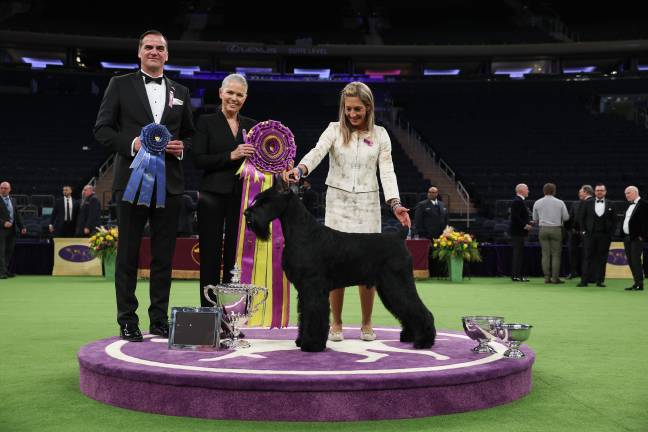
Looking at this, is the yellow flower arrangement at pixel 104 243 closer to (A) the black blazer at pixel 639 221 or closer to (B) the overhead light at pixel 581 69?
(A) the black blazer at pixel 639 221

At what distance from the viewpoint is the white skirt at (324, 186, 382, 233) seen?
405 cm

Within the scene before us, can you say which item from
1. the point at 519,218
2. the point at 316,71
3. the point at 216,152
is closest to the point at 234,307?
the point at 216,152

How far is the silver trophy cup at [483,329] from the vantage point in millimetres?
3623

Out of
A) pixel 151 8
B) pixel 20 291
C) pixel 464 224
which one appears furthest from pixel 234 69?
pixel 20 291

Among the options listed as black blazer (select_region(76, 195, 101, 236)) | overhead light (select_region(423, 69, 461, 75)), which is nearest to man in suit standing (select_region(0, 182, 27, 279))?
black blazer (select_region(76, 195, 101, 236))

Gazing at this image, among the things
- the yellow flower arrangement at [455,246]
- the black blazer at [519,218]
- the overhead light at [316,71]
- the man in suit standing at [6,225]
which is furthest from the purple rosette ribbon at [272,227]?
the overhead light at [316,71]

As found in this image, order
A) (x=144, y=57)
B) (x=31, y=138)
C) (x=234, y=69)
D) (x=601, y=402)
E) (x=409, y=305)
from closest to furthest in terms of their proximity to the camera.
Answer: (x=601, y=402) → (x=409, y=305) → (x=144, y=57) → (x=31, y=138) → (x=234, y=69)

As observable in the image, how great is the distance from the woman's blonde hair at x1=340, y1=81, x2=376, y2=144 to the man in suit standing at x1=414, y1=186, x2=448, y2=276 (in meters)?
8.38

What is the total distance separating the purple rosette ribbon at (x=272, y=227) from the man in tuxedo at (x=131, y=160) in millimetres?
436

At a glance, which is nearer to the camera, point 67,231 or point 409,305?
point 409,305

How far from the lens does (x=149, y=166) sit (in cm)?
385

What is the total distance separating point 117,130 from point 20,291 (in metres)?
6.18

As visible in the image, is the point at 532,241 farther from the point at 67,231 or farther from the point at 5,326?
the point at 5,326

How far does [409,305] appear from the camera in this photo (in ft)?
11.8
